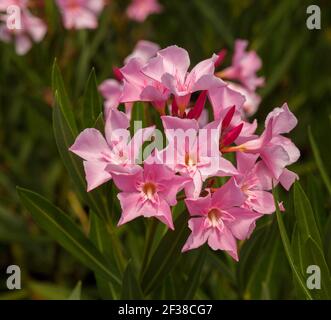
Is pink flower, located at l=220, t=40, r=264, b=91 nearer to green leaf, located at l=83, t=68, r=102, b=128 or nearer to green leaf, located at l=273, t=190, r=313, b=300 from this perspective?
green leaf, located at l=83, t=68, r=102, b=128

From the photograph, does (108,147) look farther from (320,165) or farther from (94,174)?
(320,165)

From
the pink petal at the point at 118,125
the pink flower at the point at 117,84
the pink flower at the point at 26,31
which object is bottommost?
the pink petal at the point at 118,125

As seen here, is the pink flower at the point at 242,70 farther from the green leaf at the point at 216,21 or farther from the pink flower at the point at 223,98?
the pink flower at the point at 223,98

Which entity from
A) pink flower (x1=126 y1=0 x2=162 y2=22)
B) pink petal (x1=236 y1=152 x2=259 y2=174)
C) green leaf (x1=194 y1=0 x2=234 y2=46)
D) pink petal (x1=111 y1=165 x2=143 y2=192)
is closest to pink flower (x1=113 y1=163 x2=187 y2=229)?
pink petal (x1=111 y1=165 x2=143 y2=192)

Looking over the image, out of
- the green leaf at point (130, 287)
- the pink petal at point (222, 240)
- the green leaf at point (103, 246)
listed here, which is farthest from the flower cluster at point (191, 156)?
the green leaf at point (103, 246)

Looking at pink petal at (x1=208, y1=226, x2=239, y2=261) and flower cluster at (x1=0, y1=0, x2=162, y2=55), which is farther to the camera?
flower cluster at (x1=0, y1=0, x2=162, y2=55)

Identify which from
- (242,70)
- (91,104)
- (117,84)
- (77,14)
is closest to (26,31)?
(77,14)

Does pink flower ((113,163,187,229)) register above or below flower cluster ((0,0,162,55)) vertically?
below

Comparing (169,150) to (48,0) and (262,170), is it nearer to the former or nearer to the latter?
(262,170)
